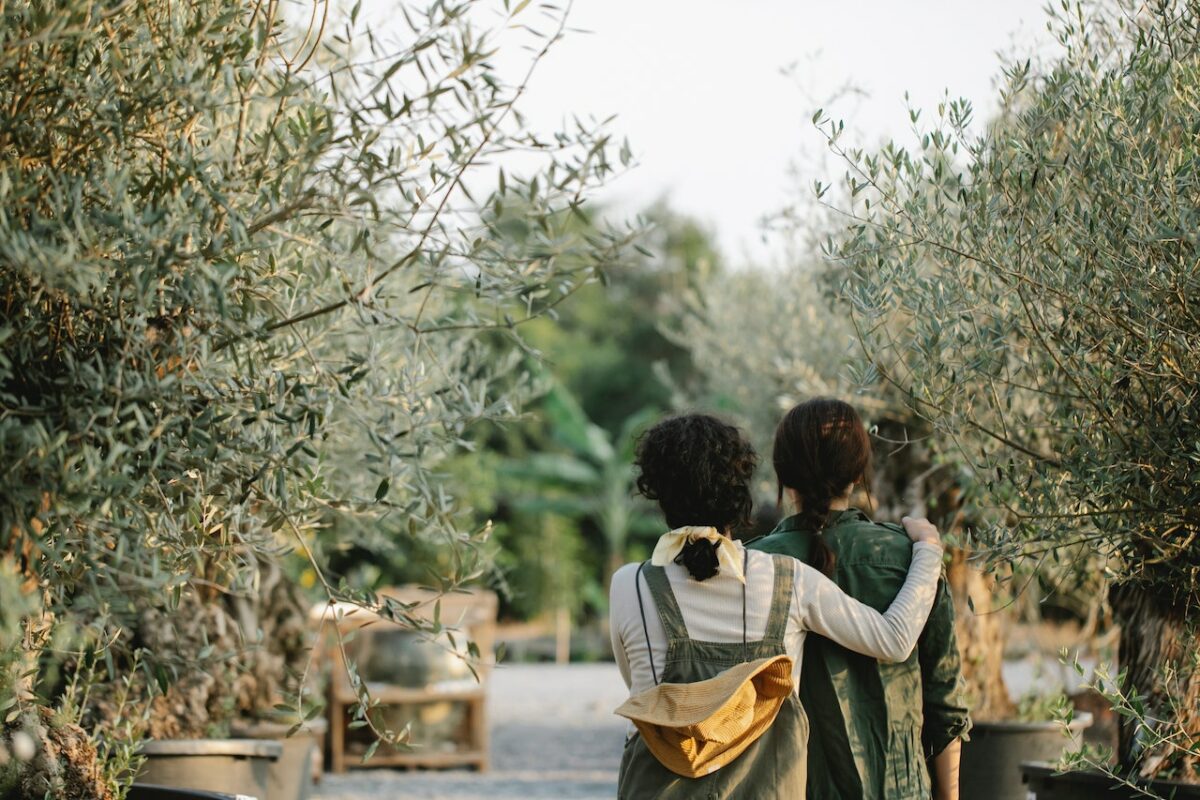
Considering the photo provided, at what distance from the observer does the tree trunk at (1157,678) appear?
13.8ft

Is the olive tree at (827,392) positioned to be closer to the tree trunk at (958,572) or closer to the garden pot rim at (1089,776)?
the tree trunk at (958,572)

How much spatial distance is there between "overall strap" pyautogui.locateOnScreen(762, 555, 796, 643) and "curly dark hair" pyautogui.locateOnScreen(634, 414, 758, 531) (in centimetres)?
15

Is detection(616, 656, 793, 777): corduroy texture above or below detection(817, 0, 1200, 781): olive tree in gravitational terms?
below

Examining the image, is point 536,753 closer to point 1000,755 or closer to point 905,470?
point 905,470

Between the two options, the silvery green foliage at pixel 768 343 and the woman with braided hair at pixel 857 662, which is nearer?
the woman with braided hair at pixel 857 662

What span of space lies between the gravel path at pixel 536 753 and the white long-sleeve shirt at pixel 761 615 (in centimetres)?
707

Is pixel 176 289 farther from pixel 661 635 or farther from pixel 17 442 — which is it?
pixel 661 635

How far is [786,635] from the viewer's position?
9.59ft

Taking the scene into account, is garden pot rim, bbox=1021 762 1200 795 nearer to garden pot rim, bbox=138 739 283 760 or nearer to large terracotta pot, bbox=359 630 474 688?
garden pot rim, bbox=138 739 283 760

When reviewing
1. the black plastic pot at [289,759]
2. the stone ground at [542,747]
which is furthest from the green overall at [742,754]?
the stone ground at [542,747]

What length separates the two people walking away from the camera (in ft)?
9.31

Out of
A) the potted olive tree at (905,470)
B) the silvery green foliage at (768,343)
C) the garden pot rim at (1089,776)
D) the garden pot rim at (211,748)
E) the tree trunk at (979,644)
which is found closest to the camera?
the garden pot rim at (1089,776)

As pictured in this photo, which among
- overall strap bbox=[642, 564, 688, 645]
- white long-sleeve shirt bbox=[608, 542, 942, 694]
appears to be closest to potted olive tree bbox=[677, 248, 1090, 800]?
white long-sleeve shirt bbox=[608, 542, 942, 694]

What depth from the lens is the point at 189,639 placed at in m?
5.64
